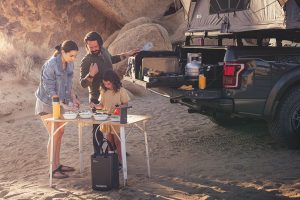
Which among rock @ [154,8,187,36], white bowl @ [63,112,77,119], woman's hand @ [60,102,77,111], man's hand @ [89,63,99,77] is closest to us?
white bowl @ [63,112,77,119]

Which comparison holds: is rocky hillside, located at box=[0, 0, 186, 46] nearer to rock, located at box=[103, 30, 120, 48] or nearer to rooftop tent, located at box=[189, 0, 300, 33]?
rock, located at box=[103, 30, 120, 48]

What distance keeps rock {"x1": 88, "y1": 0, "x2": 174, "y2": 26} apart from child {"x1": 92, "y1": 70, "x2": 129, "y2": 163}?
9.38m

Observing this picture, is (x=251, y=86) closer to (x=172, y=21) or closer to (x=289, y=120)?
(x=289, y=120)

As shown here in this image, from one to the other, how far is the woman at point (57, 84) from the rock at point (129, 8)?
9.29 meters

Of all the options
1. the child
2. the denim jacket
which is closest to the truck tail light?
the child

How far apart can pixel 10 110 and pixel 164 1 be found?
665 cm

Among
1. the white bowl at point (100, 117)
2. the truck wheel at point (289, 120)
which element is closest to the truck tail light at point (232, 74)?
the truck wheel at point (289, 120)

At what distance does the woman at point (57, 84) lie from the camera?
5883 millimetres

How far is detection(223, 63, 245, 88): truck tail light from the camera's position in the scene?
648cm

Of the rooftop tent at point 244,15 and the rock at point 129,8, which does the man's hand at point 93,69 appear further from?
the rock at point 129,8

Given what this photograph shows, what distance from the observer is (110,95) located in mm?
6039

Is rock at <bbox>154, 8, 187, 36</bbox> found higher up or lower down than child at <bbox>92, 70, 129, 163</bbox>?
higher up

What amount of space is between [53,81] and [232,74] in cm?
224

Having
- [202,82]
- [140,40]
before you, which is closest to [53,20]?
[140,40]
